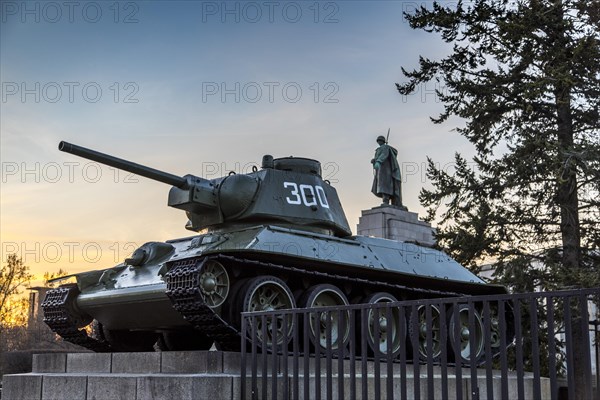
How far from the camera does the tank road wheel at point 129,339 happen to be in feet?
51.7

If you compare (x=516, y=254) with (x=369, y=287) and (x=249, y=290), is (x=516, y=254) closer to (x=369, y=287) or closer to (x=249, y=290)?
(x=369, y=287)

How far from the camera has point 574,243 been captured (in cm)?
2089

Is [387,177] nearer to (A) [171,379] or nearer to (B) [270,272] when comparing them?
(B) [270,272]

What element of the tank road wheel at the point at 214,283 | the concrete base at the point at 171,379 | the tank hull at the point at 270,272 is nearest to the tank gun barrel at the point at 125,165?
the tank hull at the point at 270,272

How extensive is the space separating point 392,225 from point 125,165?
14.3m

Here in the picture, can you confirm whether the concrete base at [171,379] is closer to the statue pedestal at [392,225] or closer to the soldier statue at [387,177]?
the statue pedestal at [392,225]

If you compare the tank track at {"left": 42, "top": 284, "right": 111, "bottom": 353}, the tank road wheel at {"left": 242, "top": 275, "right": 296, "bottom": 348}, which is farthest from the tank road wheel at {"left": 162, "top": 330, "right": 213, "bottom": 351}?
the tank road wheel at {"left": 242, "top": 275, "right": 296, "bottom": 348}

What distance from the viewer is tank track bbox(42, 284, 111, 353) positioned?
14.9m

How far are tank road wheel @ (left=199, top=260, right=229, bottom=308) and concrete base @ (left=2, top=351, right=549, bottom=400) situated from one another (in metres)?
0.96

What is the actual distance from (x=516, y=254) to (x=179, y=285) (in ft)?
40.4

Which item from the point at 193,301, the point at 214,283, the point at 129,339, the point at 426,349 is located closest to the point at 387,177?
the point at 129,339

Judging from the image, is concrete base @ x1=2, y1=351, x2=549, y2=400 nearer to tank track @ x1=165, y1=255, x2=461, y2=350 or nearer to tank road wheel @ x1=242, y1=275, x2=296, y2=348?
tank track @ x1=165, y1=255, x2=461, y2=350

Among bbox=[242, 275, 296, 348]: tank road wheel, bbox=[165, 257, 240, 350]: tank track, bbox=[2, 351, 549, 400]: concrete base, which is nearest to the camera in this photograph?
bbox=[2, 351, 549, 400]: concrete base

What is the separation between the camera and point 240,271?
12883mm
